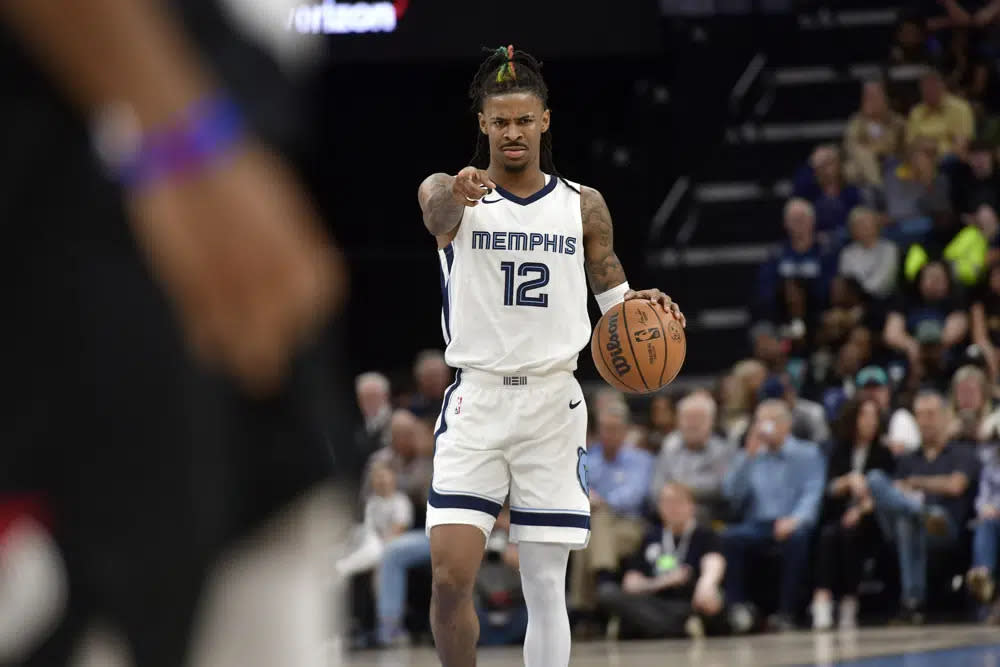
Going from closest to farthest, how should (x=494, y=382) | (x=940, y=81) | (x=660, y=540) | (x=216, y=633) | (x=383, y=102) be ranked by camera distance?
(x=216, y=633), (x=494, y=382), (x=660, y=540), (x=940, y=81), (x=383, y=102)

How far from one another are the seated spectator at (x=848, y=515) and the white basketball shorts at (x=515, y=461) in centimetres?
516

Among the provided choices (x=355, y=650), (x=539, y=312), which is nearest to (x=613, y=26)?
(x=355, y=650)

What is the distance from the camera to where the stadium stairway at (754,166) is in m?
14.2

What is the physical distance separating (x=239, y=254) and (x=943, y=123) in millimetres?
12402

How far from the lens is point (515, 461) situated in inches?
208

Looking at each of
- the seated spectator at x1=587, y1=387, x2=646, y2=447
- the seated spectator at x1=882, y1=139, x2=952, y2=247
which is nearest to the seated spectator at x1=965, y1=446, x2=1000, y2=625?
the seated spectator at x1=587, y1=387, x2=646, y2=447

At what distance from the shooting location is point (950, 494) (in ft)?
33.0

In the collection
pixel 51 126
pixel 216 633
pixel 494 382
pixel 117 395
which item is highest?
pixel 494 382

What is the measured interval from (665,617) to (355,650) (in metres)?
2.00

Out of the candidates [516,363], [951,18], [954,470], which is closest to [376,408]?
[954,470]

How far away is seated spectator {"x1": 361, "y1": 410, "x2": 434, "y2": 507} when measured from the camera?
10383mm

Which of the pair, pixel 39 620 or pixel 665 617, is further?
pixel 665 617

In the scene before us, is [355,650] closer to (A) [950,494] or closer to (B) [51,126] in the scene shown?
(A) [950,494]

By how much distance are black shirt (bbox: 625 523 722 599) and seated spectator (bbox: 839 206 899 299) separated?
2911mm
